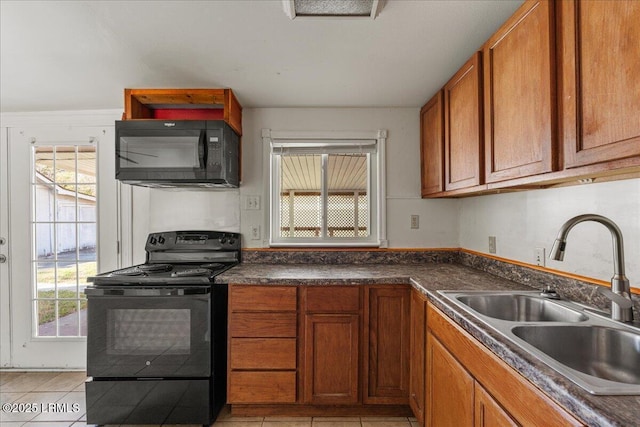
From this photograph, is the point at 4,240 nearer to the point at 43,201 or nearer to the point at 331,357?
the point at 43,201

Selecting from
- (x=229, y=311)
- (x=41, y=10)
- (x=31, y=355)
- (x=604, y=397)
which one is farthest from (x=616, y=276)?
(x=31, y=355)

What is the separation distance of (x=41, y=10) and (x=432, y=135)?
223 centimetres

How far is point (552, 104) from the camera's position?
106 centimetres

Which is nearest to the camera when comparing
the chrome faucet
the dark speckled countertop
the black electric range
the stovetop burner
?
the dark speckled countertop

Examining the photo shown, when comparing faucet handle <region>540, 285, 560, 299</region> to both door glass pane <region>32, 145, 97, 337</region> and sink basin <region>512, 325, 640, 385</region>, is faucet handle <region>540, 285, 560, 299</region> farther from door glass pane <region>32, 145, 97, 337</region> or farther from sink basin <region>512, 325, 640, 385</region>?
door glass pane <region>32, 145, 97, 337</region>

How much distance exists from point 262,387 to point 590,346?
161 centimetres

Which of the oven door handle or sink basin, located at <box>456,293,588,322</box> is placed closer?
sink basin, located at <box>456,293,588,322</box>

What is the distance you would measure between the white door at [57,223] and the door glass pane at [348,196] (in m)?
1.78

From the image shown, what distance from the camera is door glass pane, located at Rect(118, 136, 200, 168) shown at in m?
2.00

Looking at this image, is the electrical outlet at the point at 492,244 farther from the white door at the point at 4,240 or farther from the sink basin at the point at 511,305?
the white door at the point at 4,240

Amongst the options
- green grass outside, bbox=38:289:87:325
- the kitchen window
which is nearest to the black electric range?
the kitchen window

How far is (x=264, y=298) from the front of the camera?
184 centimetres

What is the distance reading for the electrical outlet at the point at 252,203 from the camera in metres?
2.47

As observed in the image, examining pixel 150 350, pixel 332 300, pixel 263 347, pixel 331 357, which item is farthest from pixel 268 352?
pixel 150 350
